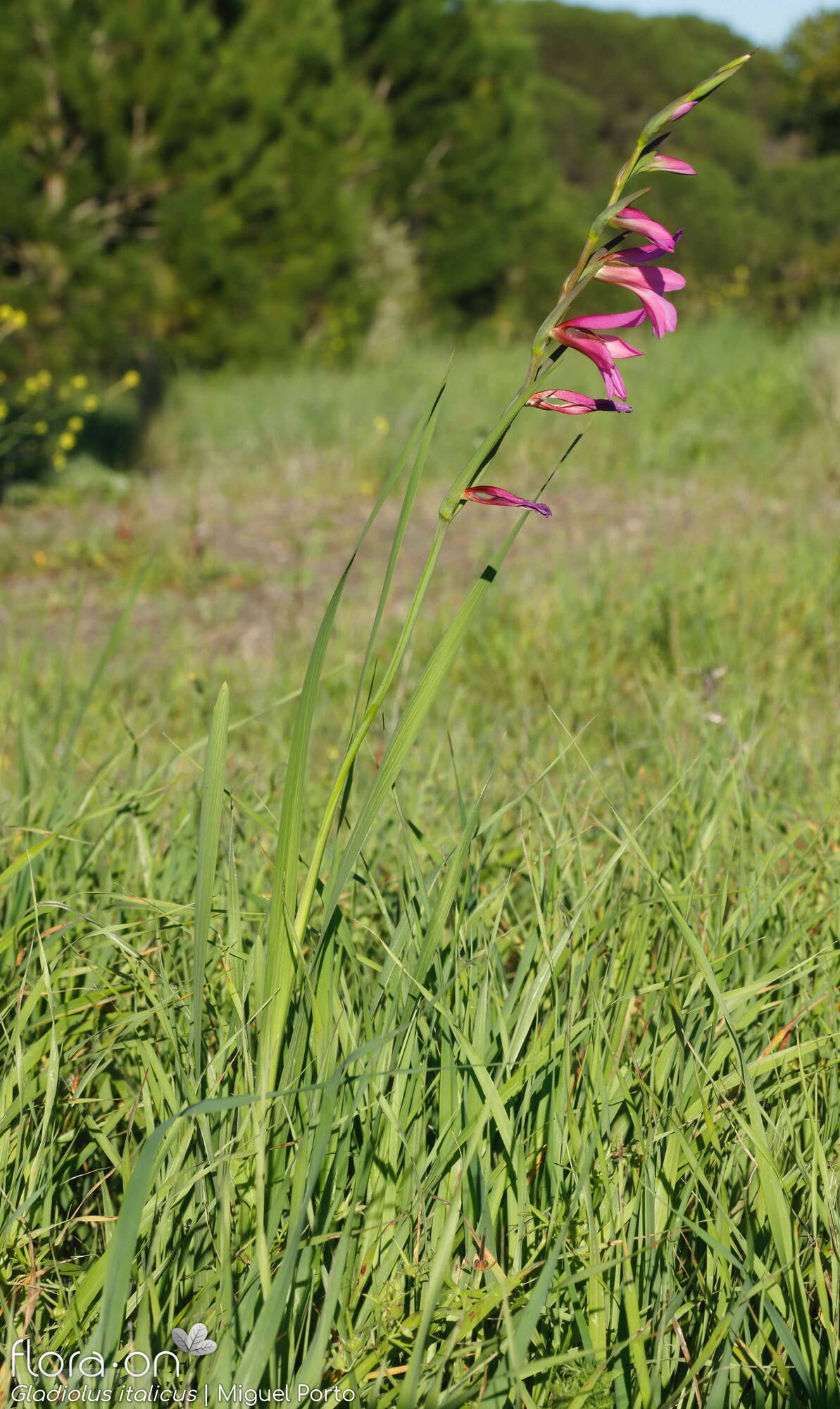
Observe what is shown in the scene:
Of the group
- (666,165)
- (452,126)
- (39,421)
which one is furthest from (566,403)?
(452,126)

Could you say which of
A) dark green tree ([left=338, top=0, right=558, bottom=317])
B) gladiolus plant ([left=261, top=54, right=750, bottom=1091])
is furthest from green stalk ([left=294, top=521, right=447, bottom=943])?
dark green tree ([left=338, top=0, right=558, bottom=317])

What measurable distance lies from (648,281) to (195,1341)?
90cm

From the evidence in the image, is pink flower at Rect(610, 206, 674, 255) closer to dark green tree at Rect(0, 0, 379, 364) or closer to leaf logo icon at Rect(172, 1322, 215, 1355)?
leaf logo icon at Rect(172, 1322, 215, 1355)

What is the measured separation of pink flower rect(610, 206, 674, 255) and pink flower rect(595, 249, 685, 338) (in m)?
0.01

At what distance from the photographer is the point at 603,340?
2.74ft

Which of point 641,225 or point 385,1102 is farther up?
point 641,225

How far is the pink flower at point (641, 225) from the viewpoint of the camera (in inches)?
31.4

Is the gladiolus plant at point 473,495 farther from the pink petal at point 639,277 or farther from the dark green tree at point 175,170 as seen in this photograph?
the dark green tree at point 175,170

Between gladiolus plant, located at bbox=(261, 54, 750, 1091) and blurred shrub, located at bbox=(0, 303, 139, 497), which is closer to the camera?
gladiolus plant, located at bbox=(261, 54, 750, 1091)

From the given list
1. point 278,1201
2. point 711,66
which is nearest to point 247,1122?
point 278,1201

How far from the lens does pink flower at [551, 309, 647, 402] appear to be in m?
0.82

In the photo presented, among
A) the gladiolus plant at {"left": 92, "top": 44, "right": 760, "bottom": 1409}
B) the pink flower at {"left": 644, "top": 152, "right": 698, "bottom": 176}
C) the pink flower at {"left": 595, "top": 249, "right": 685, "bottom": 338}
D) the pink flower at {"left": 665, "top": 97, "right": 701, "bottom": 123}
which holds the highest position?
the pink flower at {"left": 665, "top": 97, "right": 701, "bottom": 123}
